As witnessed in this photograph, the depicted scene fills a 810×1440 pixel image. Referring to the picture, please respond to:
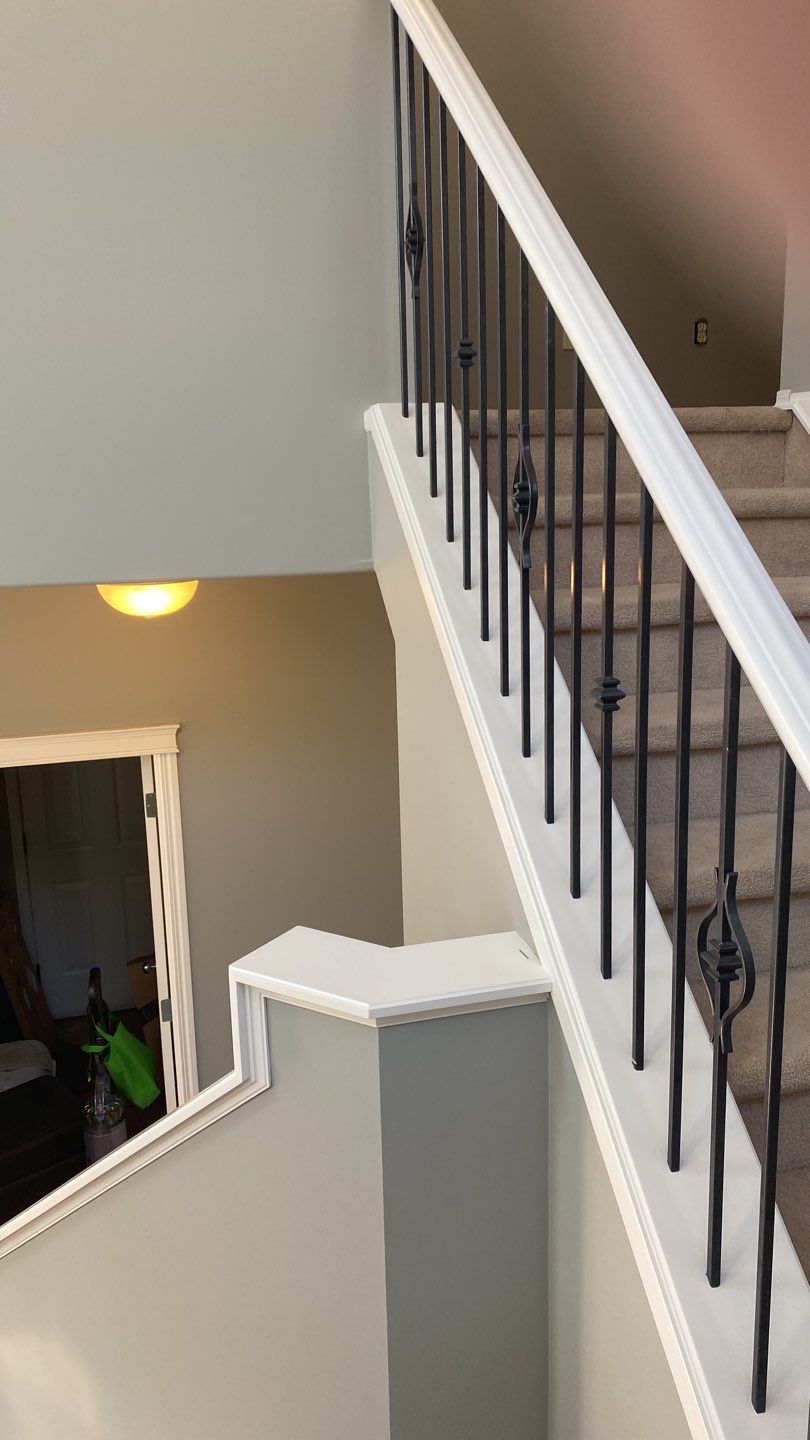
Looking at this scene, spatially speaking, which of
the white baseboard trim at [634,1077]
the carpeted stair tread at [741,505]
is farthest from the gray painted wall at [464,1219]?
the carpeted stair tread at [741,505]

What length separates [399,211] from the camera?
7.47ft

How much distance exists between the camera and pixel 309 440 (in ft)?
7.77

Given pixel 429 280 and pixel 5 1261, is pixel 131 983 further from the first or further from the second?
pixel 429 280

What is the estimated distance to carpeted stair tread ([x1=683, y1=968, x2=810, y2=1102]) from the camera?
4.94 ft

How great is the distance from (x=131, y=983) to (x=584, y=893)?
217 inches

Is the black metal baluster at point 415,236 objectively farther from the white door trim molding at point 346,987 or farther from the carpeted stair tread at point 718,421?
the white door trim molding at point 346,987

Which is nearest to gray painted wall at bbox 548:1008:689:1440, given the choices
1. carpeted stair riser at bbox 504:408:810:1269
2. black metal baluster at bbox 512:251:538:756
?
carpeted stair riser at bbox 504:408:810:1269

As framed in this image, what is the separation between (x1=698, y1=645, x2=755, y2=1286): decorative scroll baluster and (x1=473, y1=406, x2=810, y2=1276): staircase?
0.98 ft

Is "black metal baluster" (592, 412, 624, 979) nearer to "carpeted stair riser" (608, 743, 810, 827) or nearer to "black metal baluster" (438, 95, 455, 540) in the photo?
"carpeted stair riser" (608, 743, 810, 827)

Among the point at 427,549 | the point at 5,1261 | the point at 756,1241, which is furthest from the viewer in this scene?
the point at 5,1261

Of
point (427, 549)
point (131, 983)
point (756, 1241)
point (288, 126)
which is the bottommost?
point (131, 983)

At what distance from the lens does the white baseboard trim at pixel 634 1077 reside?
1189 millimetres

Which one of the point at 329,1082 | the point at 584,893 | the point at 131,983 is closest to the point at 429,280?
the point at 584,893

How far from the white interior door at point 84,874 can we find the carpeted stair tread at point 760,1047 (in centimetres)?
538
